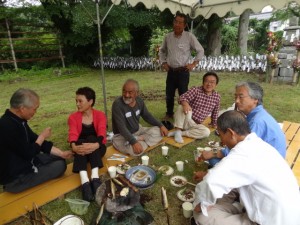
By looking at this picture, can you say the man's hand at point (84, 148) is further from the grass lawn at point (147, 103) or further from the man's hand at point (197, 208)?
the man's hand at point (197, 208)

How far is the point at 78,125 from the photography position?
324cm

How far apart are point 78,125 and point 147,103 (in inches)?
155

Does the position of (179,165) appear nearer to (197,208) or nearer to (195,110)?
(197,208)

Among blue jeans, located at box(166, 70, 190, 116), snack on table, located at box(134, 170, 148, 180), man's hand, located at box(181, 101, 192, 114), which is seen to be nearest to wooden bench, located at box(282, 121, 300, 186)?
man's hand, located at box(181, 101, 192, 114)

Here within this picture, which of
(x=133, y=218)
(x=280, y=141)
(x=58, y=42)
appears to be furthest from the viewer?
(x=58, y=42)

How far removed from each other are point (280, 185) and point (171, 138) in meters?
2.68

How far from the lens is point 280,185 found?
168 cm

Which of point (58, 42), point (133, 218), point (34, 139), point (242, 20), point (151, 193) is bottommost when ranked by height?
point (151, 193)

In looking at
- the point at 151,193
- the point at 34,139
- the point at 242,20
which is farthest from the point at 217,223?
the point at 242,20

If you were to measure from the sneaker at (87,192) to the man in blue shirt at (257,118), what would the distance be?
4.82 ft

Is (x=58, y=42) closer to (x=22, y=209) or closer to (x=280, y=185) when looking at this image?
(x=22, y=209)

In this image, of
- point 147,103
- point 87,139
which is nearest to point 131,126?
point 87,139

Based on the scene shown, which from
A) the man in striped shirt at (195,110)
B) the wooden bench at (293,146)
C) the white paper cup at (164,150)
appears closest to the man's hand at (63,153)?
the white paper cup at (164,150)

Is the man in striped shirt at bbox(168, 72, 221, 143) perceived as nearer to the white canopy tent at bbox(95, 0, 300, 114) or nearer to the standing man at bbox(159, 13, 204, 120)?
the standing man at bbox(159, 13, 204, 120)
